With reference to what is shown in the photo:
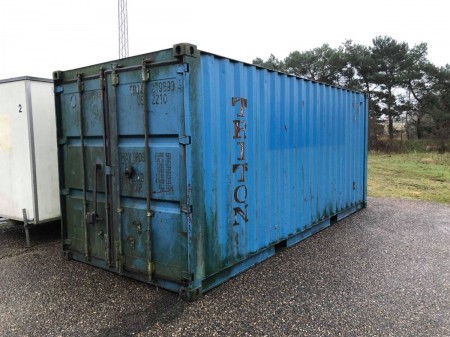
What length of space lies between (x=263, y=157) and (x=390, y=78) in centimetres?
2666

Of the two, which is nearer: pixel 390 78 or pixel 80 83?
pixel 80 83

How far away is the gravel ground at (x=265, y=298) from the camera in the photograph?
323 centimetres

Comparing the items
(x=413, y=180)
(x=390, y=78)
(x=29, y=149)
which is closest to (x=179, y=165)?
(x=29, y=149)

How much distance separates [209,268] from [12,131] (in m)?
4.03

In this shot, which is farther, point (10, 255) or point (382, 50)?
point (382, 50)

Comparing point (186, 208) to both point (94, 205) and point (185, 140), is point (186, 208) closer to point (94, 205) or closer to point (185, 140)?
point (185, 140)

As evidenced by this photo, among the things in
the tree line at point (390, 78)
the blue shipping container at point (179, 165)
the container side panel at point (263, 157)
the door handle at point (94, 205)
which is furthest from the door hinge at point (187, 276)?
the tree line at point (390, 78)

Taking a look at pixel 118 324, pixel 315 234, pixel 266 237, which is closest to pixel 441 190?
pixel 315 234

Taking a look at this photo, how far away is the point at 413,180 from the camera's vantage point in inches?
538

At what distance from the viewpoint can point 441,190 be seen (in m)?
11.3

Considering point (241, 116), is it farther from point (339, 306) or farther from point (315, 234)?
point (315, 234)

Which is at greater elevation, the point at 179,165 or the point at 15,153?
the point at 15,153

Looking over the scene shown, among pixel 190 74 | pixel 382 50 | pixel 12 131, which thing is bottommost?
pixel 12 131

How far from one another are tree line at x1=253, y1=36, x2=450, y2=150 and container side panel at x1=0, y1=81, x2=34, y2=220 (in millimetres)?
25403
